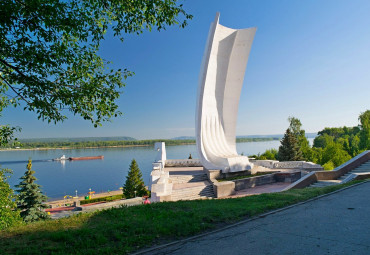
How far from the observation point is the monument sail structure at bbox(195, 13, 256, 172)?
45.4ft

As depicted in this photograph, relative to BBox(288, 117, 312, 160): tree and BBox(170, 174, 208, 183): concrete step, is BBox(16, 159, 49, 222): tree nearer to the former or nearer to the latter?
BBox(170, 174, 208, 183): concrete step

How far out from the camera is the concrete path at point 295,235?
9.93ft

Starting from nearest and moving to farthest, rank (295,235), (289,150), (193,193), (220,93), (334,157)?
(295,235) < (193,193) < (220,93) < (334,157) < (289,150)

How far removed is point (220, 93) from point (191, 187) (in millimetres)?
6157

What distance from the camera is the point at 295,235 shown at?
11.5 ft

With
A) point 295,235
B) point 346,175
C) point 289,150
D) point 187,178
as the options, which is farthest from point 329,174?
point 289,150

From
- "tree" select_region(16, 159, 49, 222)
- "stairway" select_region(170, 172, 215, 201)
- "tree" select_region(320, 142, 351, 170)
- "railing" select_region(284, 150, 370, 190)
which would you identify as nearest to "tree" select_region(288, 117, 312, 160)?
"tree" select_region(320, 142, 351, 170)

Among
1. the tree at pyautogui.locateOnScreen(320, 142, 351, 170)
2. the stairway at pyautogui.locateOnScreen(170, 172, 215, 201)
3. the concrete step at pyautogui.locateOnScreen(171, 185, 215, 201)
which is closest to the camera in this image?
the concrete step at pyautogui.locateOnScreen(171, 185, 215, 201)

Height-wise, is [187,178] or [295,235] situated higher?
A: [295,235]

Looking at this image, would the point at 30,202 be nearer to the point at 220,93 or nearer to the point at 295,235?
the point at 220,93

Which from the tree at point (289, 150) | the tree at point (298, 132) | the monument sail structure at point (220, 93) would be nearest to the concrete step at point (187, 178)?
the monument sail structure at point (220, 93)

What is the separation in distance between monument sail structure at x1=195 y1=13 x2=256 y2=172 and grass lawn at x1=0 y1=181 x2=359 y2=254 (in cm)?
889

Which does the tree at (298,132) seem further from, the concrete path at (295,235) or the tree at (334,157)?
the concrete path at (295,235)

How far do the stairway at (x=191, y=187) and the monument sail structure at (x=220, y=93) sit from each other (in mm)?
995
